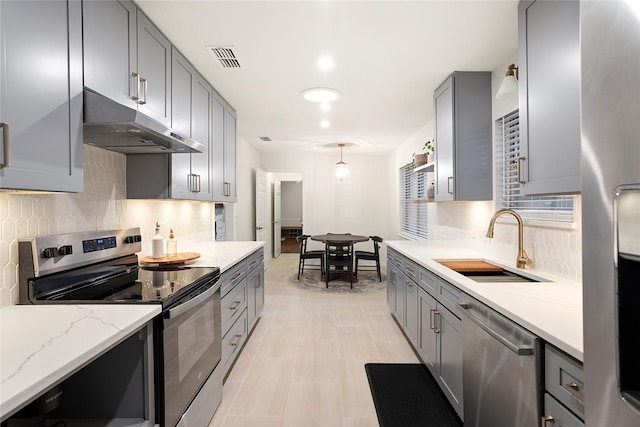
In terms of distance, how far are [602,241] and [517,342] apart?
70cm

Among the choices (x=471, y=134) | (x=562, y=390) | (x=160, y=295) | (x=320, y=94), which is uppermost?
(x=320, y=94)

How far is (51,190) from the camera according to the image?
1.27 m

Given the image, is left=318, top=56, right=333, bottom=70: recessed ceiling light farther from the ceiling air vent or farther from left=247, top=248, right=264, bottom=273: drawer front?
left=247, top=248, right=264, bottom=273: drawer front

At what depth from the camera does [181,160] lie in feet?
8.48

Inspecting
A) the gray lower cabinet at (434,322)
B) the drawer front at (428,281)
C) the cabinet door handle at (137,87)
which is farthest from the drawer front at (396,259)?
the cabinet door handle at (137,87)

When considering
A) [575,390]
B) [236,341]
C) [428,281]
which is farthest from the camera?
[236,341]

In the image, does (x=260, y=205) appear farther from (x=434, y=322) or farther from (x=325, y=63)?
(x=434, y=322)

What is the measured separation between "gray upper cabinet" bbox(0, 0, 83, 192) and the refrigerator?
1.66 metres

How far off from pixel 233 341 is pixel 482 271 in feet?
6.55

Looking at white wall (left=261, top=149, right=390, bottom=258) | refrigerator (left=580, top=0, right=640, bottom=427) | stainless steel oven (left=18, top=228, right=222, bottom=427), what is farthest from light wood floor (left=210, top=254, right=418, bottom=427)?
white wall (left=261, top=149, right=390, bottom=258)

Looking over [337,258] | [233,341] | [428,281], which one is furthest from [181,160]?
[337,258]

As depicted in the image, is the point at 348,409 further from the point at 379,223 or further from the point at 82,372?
the point at 379,223

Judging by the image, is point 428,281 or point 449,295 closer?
point 449,295

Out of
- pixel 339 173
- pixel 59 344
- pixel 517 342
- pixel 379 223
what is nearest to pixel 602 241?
pixel 517 342
